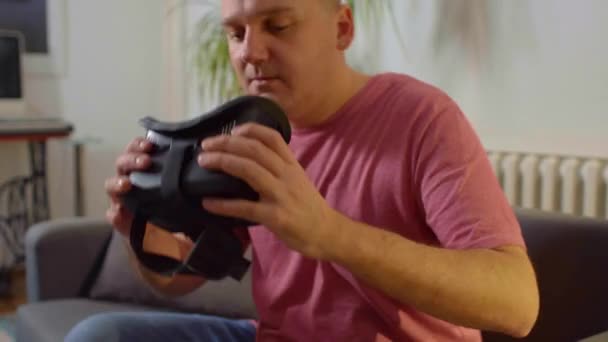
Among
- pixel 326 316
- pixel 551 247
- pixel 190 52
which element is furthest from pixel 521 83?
pixel 190 52

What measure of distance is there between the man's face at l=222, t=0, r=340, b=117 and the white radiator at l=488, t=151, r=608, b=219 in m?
0.97

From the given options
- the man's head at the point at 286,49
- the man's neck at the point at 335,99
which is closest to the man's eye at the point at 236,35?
the man's head at the point at 286,49

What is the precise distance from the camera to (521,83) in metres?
1.92

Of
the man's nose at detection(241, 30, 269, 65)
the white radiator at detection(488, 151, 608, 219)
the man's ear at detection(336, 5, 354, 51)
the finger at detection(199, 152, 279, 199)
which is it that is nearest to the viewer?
the finger at detection(199, 152, 279, 199)

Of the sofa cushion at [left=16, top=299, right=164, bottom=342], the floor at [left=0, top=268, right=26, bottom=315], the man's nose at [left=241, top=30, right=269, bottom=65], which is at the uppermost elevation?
the man's nose at [left=241, top=30, right=269, bottom=65]

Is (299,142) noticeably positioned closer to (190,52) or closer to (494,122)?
(494,122)

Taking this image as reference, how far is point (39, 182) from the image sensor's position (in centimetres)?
342

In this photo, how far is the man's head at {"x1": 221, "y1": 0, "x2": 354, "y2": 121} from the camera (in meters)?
0.94

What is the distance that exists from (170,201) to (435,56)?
1543 millimetres

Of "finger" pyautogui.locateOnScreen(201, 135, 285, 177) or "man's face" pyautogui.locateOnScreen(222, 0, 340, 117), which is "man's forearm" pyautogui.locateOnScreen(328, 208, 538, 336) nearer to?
"finger" pyautogui.locateOnScreen(201, 135, 285, 177)

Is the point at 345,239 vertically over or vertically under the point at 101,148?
over

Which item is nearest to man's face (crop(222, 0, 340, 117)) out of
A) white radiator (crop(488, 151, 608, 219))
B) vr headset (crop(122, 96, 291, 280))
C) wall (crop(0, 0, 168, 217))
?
vr headset (crop(122, 96, 291, 280))

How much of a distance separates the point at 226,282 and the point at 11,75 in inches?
77.6

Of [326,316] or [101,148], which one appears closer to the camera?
[326,316]
